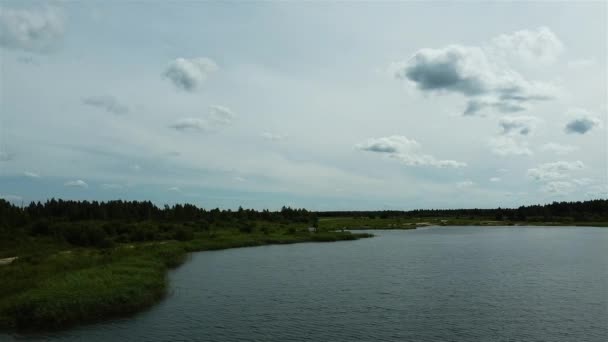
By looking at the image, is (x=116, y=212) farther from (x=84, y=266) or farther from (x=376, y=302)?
(x=376, y=302)

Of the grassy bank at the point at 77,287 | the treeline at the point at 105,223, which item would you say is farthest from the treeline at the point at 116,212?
the grassy bank at the point at 77,287

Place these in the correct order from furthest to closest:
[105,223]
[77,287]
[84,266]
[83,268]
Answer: [105,223]
[84,266]
[83,268]
[77,287]

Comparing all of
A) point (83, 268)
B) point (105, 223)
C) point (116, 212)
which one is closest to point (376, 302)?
point (83, 268)

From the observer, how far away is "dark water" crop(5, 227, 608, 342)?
32.5 meters

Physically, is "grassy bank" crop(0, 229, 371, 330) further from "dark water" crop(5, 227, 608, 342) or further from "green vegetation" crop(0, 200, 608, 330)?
"dark water" crop(5, 227, 608, 342)

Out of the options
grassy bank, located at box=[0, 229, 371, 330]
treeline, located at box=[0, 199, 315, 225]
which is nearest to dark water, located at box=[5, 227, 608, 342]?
grassy bank, located at box=[0, 229, 371, 330]

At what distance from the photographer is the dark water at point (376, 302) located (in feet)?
107

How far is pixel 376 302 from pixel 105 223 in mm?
86952

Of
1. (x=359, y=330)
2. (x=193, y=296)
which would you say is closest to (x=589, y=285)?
(x=359, y=330)

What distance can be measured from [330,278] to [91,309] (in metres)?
27.5

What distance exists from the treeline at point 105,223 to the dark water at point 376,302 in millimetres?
27907

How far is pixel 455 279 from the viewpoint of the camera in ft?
177

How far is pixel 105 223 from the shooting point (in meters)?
109

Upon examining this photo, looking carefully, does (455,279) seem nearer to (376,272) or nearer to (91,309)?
(376,272)
